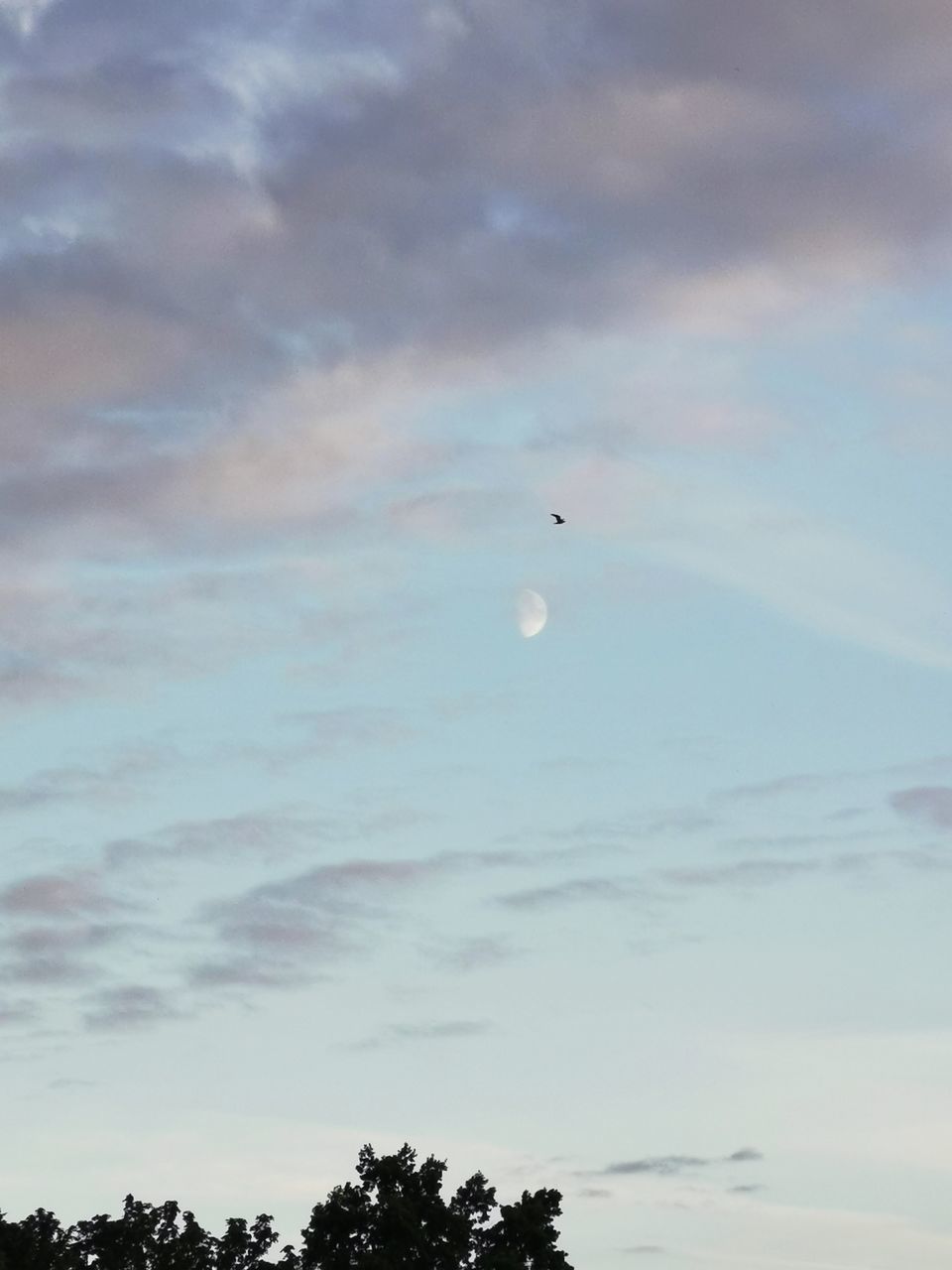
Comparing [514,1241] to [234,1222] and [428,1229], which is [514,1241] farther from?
[234,1222]

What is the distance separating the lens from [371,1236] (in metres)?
96.2

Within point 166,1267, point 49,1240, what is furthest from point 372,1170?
point 49,1240

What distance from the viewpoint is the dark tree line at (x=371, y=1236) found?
314ft

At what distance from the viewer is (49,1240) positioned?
104m

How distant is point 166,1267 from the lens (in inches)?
3925

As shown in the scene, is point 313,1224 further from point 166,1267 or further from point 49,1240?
point 49,1240

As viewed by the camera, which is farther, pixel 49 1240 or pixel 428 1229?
pixel 49 1240

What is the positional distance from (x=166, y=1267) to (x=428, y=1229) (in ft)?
54.1

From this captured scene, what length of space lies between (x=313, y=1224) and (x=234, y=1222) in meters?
7.16

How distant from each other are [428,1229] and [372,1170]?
184 inches

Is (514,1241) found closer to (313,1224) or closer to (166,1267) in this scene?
(313,1224)

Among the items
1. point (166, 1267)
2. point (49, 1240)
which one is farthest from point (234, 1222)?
point (49, 1240)

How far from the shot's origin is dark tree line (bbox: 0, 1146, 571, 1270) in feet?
314

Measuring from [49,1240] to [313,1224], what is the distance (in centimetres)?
1905
